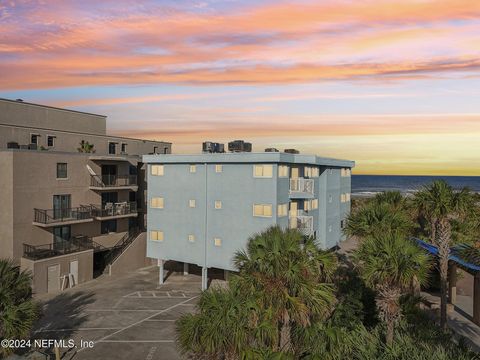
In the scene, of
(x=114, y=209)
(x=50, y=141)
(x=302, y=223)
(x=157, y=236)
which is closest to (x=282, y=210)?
(x=302, y=223)

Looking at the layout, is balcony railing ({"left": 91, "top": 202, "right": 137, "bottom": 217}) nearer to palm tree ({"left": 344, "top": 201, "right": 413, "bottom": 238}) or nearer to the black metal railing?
the black metal railing

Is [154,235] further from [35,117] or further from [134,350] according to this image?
[35,117]

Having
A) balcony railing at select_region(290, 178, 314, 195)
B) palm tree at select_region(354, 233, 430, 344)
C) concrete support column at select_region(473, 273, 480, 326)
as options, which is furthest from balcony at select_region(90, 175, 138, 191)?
concrete support column at select_region(473, 273, 480, 326)

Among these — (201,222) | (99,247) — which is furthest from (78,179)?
(201,222)

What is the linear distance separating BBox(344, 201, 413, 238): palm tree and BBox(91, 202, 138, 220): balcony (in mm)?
23244

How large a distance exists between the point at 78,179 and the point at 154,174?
764cm

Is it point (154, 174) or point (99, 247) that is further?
point (99, 247)

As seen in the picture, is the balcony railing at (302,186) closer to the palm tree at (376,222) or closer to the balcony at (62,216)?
the palm tree at (376,222)

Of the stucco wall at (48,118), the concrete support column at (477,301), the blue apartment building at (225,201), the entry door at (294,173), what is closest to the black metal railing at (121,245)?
the blue apartment building at (225,201)

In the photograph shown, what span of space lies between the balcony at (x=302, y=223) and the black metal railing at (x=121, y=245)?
18.1 meters

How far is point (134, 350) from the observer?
23766 mm

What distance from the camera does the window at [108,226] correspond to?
4246 cm

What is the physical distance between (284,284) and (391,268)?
5.79 meters

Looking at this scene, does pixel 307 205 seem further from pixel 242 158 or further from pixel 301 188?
pixel 242 158
